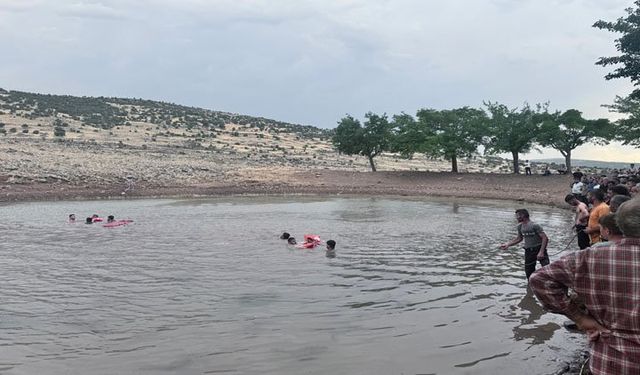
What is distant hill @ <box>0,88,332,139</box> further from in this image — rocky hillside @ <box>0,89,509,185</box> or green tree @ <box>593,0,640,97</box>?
green tree @ <box>593,0,640,97</box>

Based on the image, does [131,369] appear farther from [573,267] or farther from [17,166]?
[17,166]

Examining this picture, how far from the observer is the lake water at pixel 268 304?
23.9 feet

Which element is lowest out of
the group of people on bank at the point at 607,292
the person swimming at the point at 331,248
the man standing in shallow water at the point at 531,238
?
the person swimming at the point at 331,248

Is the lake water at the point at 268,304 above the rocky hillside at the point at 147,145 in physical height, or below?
below

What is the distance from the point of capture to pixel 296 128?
3273 inches

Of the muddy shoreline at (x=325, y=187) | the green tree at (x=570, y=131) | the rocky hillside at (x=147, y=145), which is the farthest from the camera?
the green tree at (x=570, y=131)

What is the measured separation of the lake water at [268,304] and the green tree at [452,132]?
26.0 meters

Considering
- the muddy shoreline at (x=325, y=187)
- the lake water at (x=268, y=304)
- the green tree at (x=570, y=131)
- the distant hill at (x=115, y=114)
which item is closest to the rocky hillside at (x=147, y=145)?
the distant hill at (x=115, y=114)

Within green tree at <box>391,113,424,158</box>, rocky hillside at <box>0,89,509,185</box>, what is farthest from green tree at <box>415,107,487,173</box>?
rocky hillside at <box>0,89,509,185</box>

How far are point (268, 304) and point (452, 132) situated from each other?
39.9 meters

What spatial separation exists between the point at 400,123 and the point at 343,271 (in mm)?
38621

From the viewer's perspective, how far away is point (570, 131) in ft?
146

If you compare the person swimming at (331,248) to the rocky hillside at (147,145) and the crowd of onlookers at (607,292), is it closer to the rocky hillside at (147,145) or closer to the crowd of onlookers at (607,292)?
the crowd of onlookers at (607,292)

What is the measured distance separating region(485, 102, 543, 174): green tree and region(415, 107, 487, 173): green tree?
2.96 feet
